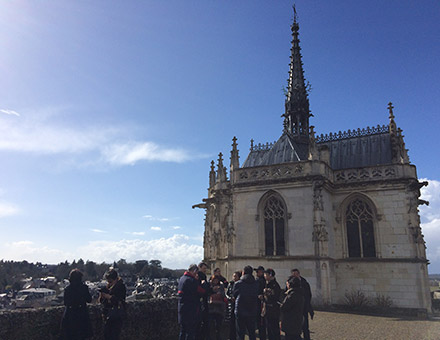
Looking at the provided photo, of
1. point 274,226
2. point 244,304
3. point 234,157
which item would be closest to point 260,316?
point 244,304

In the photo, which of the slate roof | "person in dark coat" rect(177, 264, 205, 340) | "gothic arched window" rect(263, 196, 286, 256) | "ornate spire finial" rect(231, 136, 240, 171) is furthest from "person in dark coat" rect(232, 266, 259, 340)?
the slate roof

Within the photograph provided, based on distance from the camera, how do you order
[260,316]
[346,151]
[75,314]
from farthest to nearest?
[346,151] < [260,316] < [75,314]

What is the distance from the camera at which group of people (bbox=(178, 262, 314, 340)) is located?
24.0ft

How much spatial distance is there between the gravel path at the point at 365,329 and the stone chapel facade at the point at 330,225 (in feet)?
12.9

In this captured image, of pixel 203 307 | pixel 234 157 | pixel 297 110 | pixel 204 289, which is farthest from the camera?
pixel 297 110

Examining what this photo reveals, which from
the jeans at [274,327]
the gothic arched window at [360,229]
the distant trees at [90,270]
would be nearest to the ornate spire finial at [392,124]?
the gothic arched window at [360,229]

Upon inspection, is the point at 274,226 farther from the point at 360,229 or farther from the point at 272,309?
the point at 272,309

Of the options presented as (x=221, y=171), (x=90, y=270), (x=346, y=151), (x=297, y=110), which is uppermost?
(x=297, y=110)

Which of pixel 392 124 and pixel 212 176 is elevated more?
pixel 392 124

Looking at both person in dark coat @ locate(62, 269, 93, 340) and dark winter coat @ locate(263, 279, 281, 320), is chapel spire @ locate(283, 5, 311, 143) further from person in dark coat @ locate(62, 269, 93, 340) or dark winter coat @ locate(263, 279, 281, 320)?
person in dark coat @ locate(62, 269, 93, 340)

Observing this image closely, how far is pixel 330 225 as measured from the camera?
21406 mm

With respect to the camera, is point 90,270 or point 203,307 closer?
point 203,307

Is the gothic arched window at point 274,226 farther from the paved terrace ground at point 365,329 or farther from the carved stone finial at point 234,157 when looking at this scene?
the paved terrace ground at point 365,329

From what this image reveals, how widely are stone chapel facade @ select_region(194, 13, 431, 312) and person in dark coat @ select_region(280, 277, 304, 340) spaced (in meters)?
12.6
